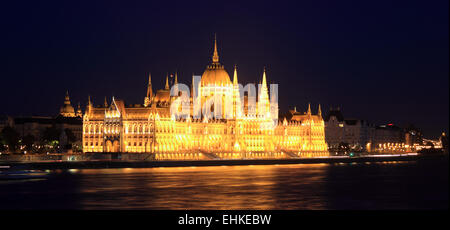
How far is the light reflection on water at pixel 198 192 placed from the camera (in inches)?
2122

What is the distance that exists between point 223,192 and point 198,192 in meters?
1.95

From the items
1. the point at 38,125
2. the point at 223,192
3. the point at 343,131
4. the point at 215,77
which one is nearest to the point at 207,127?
the point at 215,77

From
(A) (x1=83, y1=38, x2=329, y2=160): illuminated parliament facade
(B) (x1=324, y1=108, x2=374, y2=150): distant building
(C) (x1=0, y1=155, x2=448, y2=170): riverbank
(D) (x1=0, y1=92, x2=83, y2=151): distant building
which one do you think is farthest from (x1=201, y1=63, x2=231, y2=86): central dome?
(B) (x1=324, y1=108, x2=374, y2=150): distant building

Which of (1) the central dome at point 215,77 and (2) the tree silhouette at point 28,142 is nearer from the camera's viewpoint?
(2) the tree silhouette at point 28,142

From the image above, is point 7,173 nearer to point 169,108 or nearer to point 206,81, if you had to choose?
point 169,108

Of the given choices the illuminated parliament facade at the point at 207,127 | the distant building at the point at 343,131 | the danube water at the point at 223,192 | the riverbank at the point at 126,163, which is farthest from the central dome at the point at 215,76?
Answer: the danube water at the point at 223,192

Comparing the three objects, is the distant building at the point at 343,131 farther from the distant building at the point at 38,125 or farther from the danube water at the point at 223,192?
the danube water at the point at 223,192

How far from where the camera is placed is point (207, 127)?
143 meters

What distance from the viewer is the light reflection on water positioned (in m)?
53.9

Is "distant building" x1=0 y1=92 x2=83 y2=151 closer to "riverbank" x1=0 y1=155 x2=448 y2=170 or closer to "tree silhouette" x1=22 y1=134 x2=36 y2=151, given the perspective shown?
"tree silhouette" x1=22 y1=134 x2=36 y2=151

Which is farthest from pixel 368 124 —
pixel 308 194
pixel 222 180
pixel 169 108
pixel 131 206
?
pixel 131 206

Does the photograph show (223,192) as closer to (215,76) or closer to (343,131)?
(215,76)
